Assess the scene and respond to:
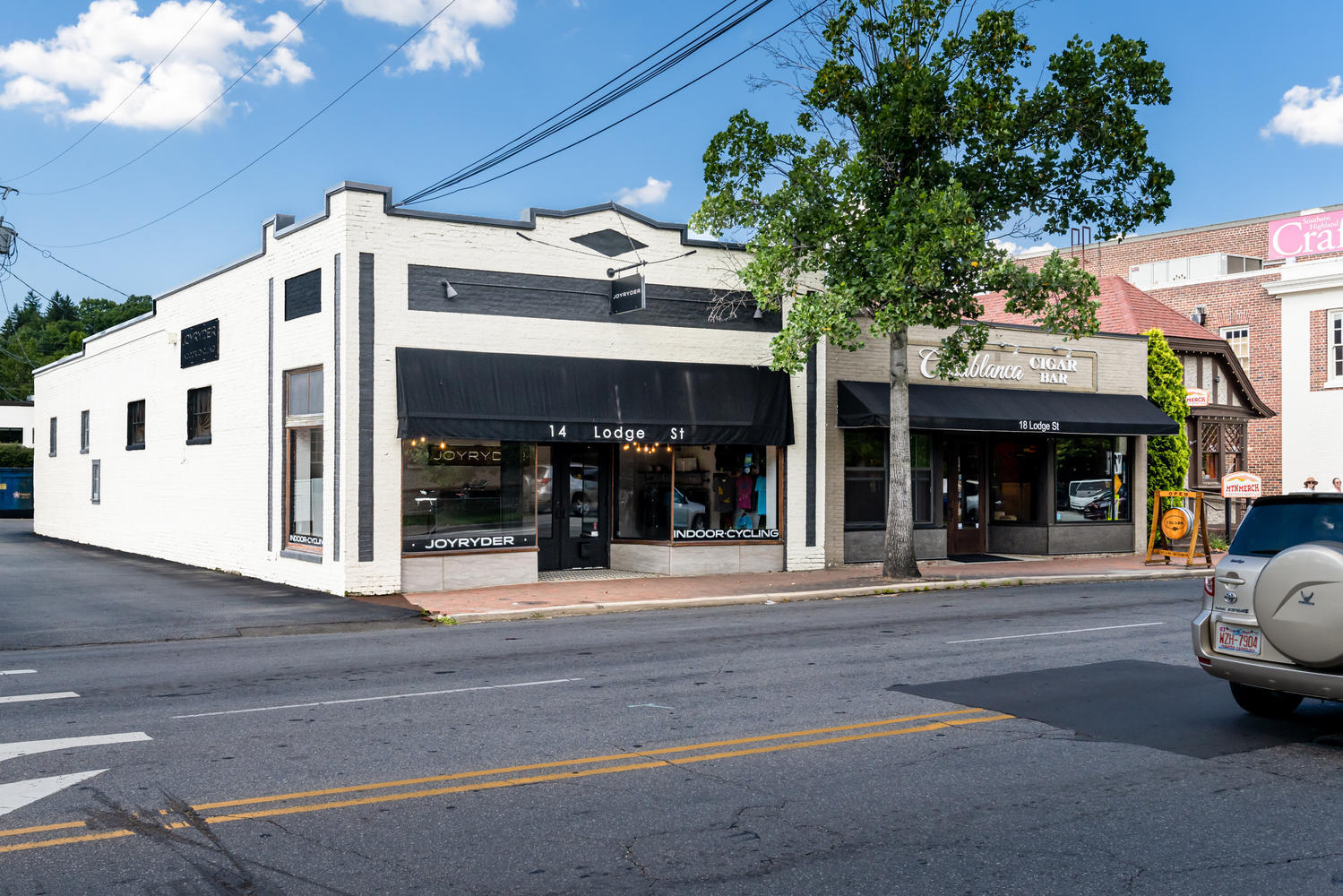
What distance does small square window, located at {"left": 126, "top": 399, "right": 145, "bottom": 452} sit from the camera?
26.3 meters

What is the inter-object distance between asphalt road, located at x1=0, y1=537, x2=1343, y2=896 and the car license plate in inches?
24.7

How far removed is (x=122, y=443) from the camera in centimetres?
2758

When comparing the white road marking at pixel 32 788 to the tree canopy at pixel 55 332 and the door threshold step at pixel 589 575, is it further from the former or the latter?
the tree canopy at pixel 55 332

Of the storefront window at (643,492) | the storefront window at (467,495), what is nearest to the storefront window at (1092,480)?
the storefront window at (643,492)

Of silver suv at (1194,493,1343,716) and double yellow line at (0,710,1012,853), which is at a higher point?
silver suv at (1194,493,1343,716)

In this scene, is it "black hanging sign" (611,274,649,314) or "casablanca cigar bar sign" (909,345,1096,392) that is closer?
"black hanging sign" (611,274,649,314)

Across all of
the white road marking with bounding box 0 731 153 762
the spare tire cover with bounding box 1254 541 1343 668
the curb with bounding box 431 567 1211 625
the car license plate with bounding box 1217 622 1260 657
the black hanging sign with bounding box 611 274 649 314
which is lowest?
the curb with bounding box 431 567 1211 625

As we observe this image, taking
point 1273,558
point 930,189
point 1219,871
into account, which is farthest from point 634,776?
point 930,189

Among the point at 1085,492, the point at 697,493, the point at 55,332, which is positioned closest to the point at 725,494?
the point at 697,493

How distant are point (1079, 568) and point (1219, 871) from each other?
17677 mm

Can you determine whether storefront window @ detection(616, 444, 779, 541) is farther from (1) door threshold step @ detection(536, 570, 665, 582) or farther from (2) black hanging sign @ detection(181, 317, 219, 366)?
(2) black hanging sign @ detection(181, 317, 219, 366)

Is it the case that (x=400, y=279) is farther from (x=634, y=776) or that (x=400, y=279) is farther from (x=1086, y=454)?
(x=1086, y=454)

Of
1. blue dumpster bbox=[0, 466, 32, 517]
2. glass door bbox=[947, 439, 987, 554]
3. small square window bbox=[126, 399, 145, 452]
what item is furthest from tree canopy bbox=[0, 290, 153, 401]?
glass door bbox=[947, 439, 987, 554]

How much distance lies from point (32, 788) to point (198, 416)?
17.8 metres
